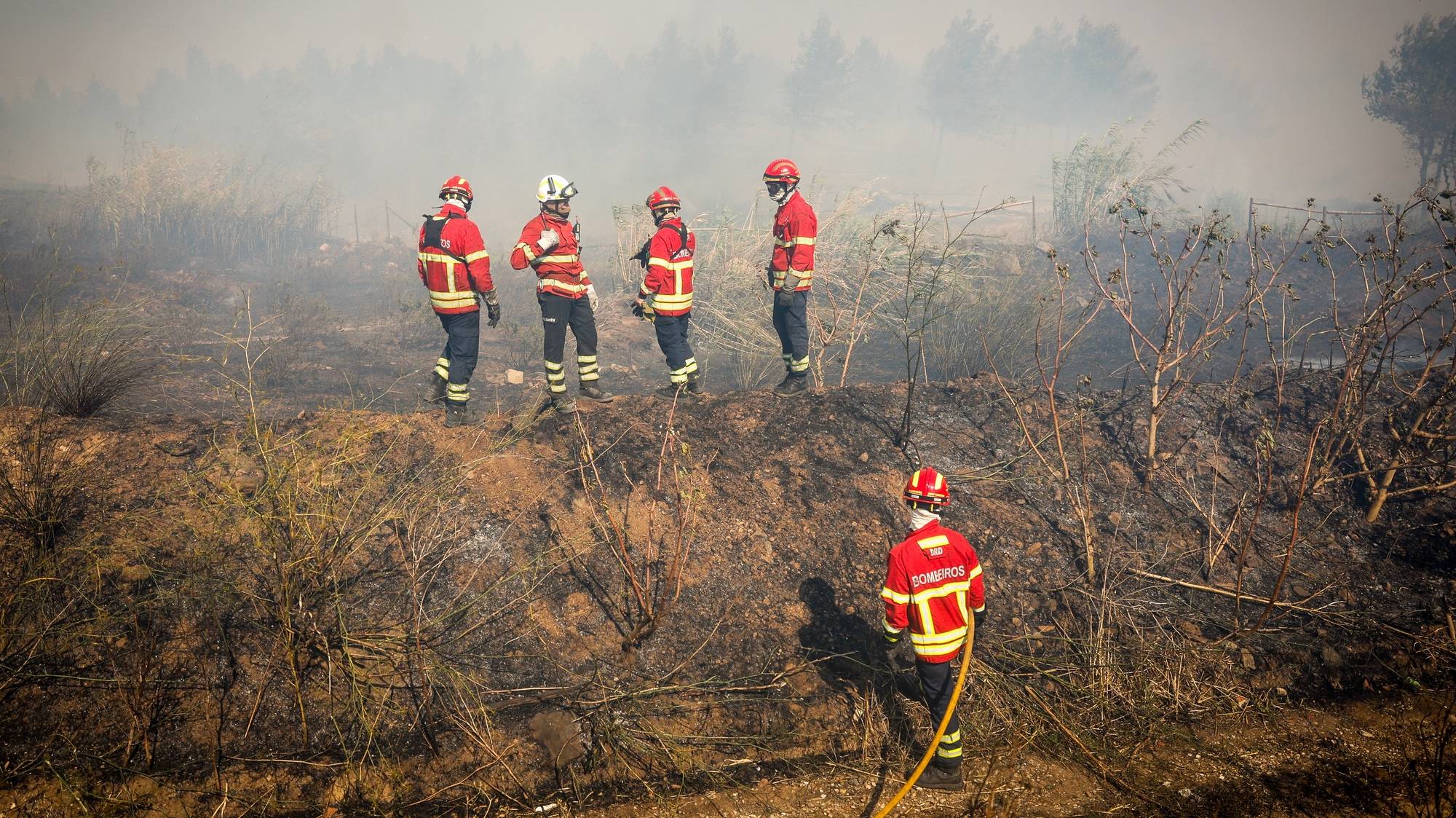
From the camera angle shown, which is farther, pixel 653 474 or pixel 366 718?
pixel 653 474

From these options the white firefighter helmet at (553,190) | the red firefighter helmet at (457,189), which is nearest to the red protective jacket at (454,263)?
the red firefighter helmet at (457,189)

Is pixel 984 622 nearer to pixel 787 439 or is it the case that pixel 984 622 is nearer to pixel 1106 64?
pixel 787 439

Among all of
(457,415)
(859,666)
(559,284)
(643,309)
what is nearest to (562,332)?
(559,284)

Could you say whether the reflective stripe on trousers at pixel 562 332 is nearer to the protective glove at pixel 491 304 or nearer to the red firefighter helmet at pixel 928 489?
the protective glove at pixel 491 304

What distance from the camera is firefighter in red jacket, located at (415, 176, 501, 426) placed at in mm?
5340

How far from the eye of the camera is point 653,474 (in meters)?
5.26

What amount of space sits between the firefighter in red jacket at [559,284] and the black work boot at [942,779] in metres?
3.73

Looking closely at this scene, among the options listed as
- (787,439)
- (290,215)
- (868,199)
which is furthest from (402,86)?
(787,439)

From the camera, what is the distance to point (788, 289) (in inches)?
245

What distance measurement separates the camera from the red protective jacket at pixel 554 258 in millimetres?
5531

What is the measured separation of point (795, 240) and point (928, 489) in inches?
137

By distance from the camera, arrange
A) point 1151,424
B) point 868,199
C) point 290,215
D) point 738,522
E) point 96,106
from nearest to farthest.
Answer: point 738,522, point 1151,424, point 868,199, point 290,215, point 96,106

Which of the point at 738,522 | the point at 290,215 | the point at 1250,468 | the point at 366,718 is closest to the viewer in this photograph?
the point at 366,718

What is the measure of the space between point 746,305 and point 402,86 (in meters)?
46.5
